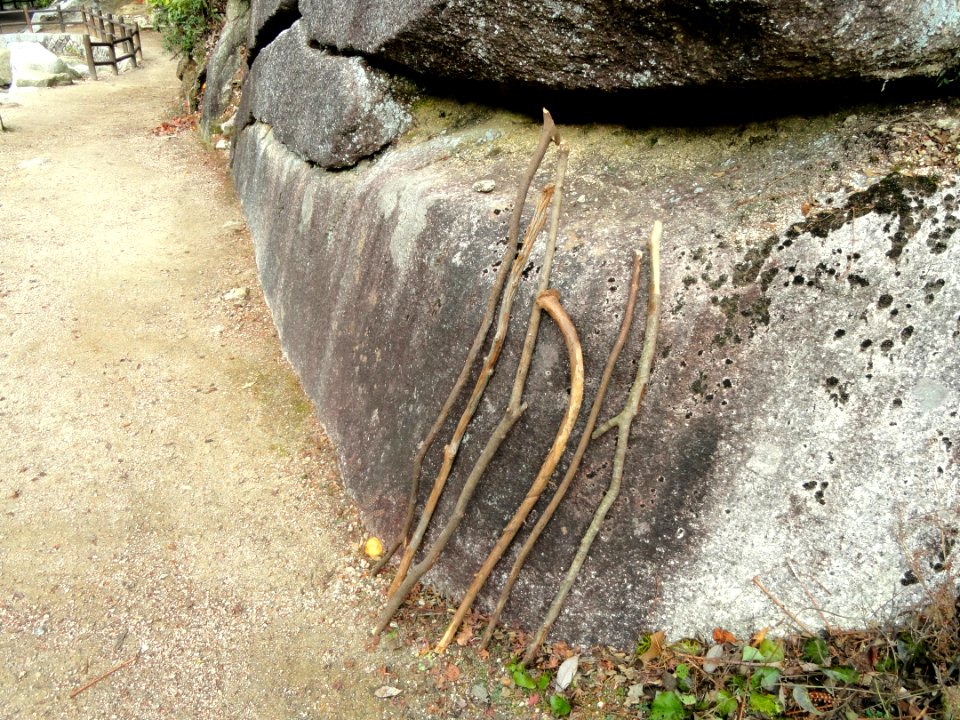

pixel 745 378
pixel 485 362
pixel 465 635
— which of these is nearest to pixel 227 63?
pixel 485 362

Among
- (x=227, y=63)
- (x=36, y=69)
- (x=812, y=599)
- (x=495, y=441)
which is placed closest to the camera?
(x=812, y=599)

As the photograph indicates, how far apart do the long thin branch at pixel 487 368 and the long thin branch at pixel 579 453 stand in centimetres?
44

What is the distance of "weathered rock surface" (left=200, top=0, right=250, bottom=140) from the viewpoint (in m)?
9.02

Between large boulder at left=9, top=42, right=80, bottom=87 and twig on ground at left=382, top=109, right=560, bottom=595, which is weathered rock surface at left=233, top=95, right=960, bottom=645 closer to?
twig on ground at left=382, top=109, right=560, bottom=595

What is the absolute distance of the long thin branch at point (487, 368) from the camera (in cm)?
294

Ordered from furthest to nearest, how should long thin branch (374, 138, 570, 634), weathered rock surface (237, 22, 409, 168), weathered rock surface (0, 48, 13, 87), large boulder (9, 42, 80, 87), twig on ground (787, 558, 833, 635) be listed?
1. weathered rock surface (0, 48, 13, 87)
2. large boulder (9, 42, 80, 87)
3. weathered rock surface (237, 22, 409, 168)
4. long thin branch (374, 138, 570, 634)
5. twig on ground (787, 558, 833, 635)

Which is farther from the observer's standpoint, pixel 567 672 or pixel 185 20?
pixel 185 20

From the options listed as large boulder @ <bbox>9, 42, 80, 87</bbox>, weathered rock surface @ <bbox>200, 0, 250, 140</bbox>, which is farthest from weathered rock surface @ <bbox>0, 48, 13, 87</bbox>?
weathered rock surface @ <bbox>200, 0, 250, 140</bbox>

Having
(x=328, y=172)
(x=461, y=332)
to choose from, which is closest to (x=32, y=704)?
(x=461, y=332)

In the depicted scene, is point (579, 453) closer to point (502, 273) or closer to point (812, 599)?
point (502, 273)

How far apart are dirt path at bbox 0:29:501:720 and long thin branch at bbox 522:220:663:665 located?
0.52 meters

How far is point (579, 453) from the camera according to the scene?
2730mm

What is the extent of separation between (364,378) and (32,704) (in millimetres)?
1912

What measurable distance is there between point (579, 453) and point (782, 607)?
863mm
